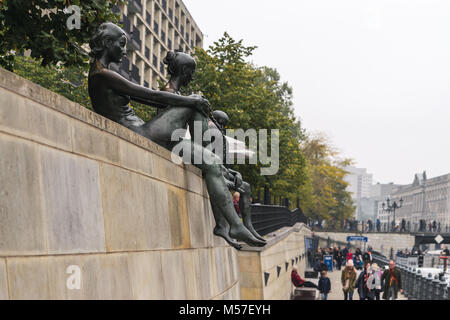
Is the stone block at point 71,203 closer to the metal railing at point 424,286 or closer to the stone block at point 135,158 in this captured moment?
the stone block at point 135,158

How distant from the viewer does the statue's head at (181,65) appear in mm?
6930

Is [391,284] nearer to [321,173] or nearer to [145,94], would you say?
[145,94]

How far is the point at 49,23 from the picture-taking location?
11.4 m

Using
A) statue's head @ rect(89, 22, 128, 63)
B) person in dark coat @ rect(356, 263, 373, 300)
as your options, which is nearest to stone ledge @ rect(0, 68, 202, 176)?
statue's head @ rect(89, 22, 128, 63)

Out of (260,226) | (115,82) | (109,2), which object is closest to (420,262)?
(260,226)

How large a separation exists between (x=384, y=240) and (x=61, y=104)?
302ft

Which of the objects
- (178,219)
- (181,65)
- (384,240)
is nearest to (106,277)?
(178,219)

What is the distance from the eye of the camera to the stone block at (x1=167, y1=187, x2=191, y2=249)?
18.2 feet

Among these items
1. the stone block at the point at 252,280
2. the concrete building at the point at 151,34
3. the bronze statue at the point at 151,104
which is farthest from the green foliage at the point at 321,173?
the bronze statue at the point at 151,104

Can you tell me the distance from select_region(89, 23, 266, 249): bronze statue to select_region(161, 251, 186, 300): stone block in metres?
0.91

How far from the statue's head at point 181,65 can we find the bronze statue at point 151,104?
32.5 inches
